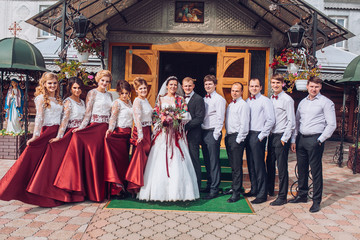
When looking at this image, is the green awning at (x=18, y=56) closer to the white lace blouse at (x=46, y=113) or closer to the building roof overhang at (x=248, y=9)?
the building roof overhang at (x=248, y=9)

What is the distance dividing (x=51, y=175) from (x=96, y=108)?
125cm

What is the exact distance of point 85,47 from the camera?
7562 mm

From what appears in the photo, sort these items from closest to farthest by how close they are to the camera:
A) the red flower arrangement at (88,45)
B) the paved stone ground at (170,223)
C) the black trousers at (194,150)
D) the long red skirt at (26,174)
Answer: the paved stone ground at (170,223), the long red skirt at (26,174), the black trousers at (194,150), the red flower arrangement at (88,45)

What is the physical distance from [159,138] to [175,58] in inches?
309

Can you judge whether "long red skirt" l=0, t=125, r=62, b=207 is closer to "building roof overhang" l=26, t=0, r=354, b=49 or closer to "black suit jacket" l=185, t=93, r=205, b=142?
"black suit jacket" l=185, t=93, r=205, b=142

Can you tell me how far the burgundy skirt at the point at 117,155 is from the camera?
16.0 feet

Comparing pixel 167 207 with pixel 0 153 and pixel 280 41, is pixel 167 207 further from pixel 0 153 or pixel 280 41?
pixel 0 153

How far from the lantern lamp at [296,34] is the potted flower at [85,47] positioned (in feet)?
15.4

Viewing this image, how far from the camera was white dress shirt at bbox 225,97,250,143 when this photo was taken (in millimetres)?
4898

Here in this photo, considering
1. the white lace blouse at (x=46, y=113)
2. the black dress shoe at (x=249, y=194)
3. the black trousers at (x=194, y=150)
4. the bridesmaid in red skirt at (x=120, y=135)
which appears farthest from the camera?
the black dress shoe at (x=249, y=194)

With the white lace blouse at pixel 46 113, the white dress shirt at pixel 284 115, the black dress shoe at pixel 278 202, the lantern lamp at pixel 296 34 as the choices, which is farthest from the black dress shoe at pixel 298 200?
the white lace blouse at pixel 46 113

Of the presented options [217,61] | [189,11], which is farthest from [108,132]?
[189,11]

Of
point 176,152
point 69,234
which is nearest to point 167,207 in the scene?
point 176,152

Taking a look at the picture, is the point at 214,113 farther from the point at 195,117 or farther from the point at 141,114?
the point at 141,114
